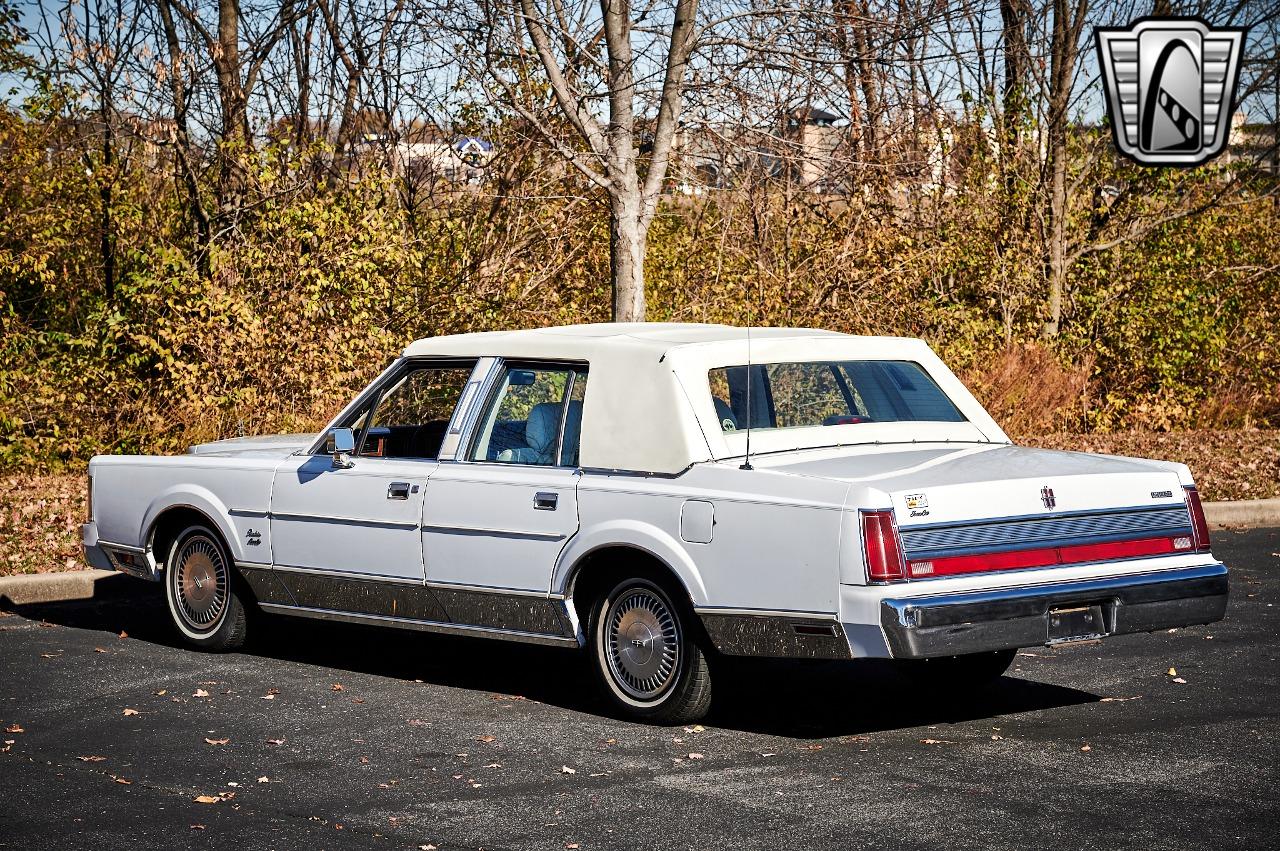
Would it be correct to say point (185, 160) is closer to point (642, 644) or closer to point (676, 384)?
point (676, 384)

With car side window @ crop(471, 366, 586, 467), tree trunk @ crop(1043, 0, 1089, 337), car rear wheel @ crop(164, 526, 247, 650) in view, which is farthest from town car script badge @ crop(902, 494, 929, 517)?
tree trunk @ crop(1043, 0, 1089, 337)

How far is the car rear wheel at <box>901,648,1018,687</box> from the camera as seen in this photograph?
7852mm

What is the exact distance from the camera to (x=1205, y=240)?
2216cm

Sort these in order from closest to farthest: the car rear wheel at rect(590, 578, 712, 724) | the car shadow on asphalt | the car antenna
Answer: the car antenna < the car rear wheel at rect(590, 578, 712, 724) < the car shadow on asphalt

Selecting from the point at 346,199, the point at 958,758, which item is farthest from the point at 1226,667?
the point at 346,199

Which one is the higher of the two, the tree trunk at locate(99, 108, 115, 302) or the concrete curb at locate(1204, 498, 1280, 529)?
the tree trunk at locate(99, 108, 115, 302)

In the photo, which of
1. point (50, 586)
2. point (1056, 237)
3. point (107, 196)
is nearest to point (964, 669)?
point (50, 586)

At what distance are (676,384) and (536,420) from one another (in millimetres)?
851

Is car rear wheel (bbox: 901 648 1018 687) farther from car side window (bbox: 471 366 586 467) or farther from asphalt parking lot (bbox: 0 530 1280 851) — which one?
car side window (bbox: 471 366 586 467)

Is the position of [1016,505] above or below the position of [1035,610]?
above

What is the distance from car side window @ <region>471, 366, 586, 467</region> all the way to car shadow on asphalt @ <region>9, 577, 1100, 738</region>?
3.79ft

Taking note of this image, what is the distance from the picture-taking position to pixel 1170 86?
22.8m

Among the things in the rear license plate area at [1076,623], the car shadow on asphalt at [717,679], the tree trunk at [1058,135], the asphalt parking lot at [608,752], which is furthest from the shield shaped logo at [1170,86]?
the rear license plate area at [1076,623]

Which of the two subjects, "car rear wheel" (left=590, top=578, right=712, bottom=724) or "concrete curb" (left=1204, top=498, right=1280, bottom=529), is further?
"concrete curb" (left=1204, top=498, right=1280, bottom=529)
